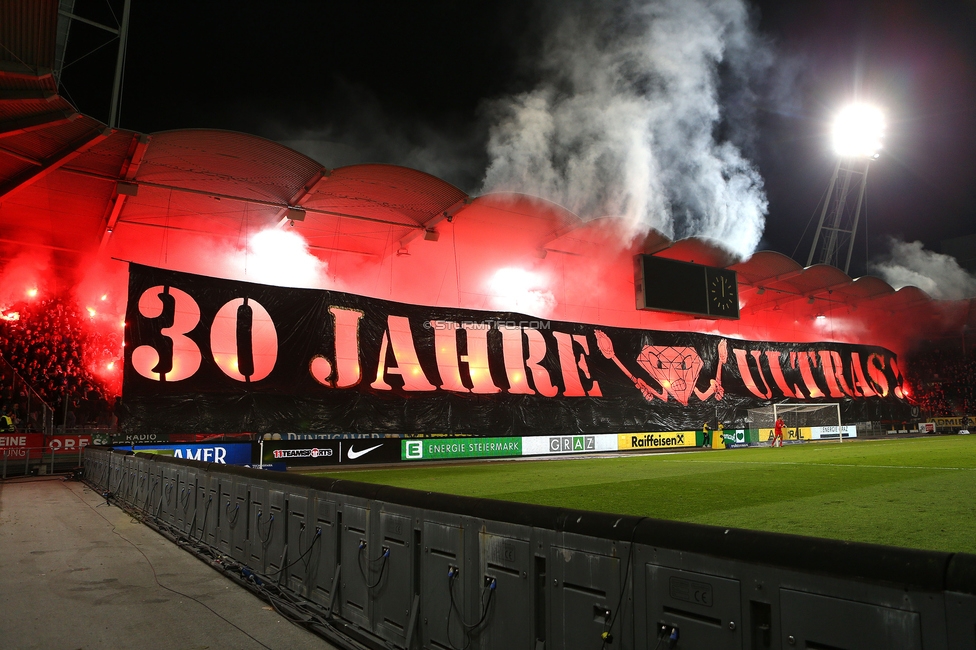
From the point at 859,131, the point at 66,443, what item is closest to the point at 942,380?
the point at 859,131

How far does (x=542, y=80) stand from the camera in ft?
88.9

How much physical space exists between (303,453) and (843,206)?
4121 cm

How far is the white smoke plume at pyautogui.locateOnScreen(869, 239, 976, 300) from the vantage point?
157 feet

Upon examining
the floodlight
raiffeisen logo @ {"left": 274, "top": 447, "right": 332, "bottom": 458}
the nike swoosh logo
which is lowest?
the nike swoosh logo

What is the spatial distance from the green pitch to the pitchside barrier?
3.52m

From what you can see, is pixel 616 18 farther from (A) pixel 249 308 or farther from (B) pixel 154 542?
(B) pixel 154 542

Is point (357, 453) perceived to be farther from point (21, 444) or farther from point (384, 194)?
point (21, 444)

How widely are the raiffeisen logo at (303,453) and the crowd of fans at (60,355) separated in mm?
9112

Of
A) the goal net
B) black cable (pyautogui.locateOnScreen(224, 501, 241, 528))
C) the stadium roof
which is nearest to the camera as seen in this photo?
black cable (pyautogui.locateOnScreen(224, 501, 241, 528))

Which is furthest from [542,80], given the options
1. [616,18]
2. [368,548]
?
[368,548]

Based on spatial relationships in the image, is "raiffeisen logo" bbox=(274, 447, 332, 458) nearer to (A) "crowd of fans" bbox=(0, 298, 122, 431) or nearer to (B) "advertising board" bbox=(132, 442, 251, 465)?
(B) "advertising board" bbox=(132, 442, 251, 465)

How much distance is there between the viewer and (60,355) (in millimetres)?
26516

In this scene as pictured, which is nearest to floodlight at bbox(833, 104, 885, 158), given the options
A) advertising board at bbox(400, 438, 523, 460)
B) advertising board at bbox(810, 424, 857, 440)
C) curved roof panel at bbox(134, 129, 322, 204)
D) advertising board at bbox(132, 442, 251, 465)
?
advertising board at bbox(810, 424, 857, 440)

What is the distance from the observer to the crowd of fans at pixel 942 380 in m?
48.0
